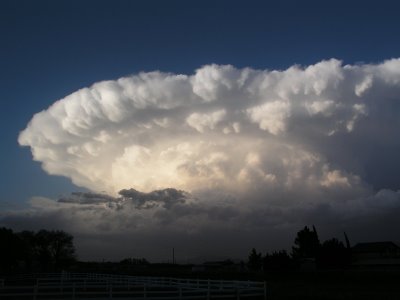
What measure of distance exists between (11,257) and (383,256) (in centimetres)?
7222

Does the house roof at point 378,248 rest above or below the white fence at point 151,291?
above

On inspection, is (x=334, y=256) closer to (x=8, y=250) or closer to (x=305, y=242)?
(x=305, y=242)

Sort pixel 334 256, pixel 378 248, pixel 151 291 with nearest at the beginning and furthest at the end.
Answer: pixel 151 291
pixel 334 256
pixel 378 248

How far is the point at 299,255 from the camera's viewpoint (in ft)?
381

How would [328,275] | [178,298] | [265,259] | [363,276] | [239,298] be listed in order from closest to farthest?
1. [178,298]
2. [239,298]
3. [363,276]
4. [328,275]
5. [265,259]

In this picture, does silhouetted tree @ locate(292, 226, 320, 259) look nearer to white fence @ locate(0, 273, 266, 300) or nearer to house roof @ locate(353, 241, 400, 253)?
house roof @ locate(353, 241, 400, 253)

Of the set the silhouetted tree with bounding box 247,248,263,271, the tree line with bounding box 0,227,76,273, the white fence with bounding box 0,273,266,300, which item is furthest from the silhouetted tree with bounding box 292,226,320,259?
the white fence with bounding box 0,273,266,300

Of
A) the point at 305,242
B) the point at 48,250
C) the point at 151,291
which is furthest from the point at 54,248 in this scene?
the point at 151,291

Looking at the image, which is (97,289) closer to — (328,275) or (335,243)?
(328,275)

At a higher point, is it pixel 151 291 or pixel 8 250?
pixel 8 250

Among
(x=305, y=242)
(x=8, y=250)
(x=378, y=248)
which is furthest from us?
(x=305, y=242)

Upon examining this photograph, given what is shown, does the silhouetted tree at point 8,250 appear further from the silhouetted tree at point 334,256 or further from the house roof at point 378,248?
the house roof at point 378,248

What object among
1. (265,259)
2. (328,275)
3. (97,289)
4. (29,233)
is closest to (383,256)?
(265,259)

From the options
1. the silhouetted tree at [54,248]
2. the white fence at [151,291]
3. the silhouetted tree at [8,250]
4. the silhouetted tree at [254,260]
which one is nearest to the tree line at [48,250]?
the silhouetted tree at [54,248]
